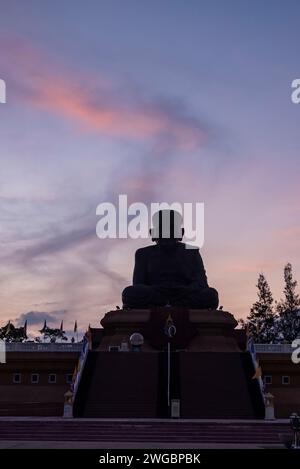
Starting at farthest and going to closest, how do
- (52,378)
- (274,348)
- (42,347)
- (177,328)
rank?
(177,328) → (42,347) → (274,348) → (52,378)

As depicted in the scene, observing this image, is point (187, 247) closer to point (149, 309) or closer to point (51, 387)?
point (149, 309)

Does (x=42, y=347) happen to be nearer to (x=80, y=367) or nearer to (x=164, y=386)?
(x=80, y=367)

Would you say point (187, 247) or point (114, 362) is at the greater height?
point (187, 247)

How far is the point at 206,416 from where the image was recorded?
2470 centimetres

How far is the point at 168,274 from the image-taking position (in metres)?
37.7

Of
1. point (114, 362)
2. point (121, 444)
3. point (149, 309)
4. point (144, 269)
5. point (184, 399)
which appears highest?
point (144, 269)

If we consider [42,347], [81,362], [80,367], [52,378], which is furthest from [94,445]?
[42,347]

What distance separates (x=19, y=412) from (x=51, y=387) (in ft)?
7.59

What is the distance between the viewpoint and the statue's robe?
119 ft

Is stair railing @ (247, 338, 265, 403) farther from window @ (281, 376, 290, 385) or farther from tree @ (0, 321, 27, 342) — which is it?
tree @ (0, 321, 27, 342)

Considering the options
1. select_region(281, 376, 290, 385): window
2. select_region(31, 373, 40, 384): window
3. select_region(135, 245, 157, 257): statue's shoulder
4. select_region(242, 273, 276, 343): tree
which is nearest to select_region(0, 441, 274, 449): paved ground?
select_region(31, 373, 40, 384): window

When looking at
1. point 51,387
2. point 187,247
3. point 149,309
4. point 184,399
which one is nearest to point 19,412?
point 51,387

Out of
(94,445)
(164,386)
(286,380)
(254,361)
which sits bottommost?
(94,445)

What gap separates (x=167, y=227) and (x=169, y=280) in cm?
340
